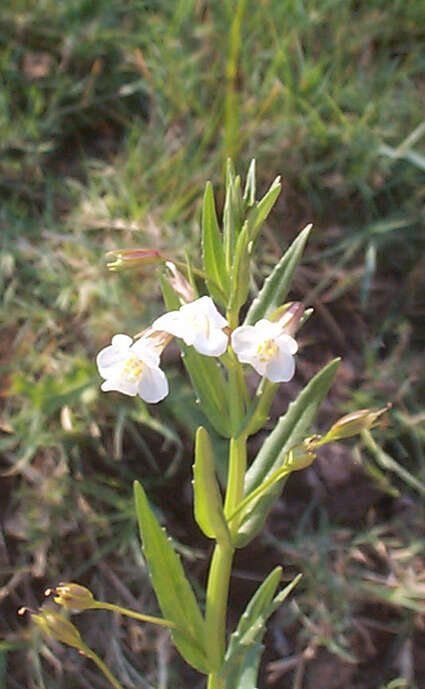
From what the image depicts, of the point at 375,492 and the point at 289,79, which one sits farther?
the point at 289,79

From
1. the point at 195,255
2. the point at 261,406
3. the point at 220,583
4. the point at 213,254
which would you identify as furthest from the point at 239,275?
the point at 195,255

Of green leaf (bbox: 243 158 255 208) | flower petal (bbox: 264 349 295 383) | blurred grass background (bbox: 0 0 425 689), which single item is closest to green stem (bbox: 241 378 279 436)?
flower petal (bbox: 264 349 295 383)

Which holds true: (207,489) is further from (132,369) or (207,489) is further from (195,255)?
(195,255)

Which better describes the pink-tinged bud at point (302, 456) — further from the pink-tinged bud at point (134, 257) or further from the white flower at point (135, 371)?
the pink-tinged bud at point (134, 257)

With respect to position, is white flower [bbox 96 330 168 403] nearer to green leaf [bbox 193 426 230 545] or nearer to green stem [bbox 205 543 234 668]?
green leaf [bbox 193 426 230 545]

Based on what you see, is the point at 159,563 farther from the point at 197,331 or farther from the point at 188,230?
the point at 188,230

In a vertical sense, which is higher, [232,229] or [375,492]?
[232,229]

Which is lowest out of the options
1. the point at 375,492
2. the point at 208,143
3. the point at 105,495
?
the point at 375,492

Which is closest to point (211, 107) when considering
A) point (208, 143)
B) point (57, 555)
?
point (208, 143)
